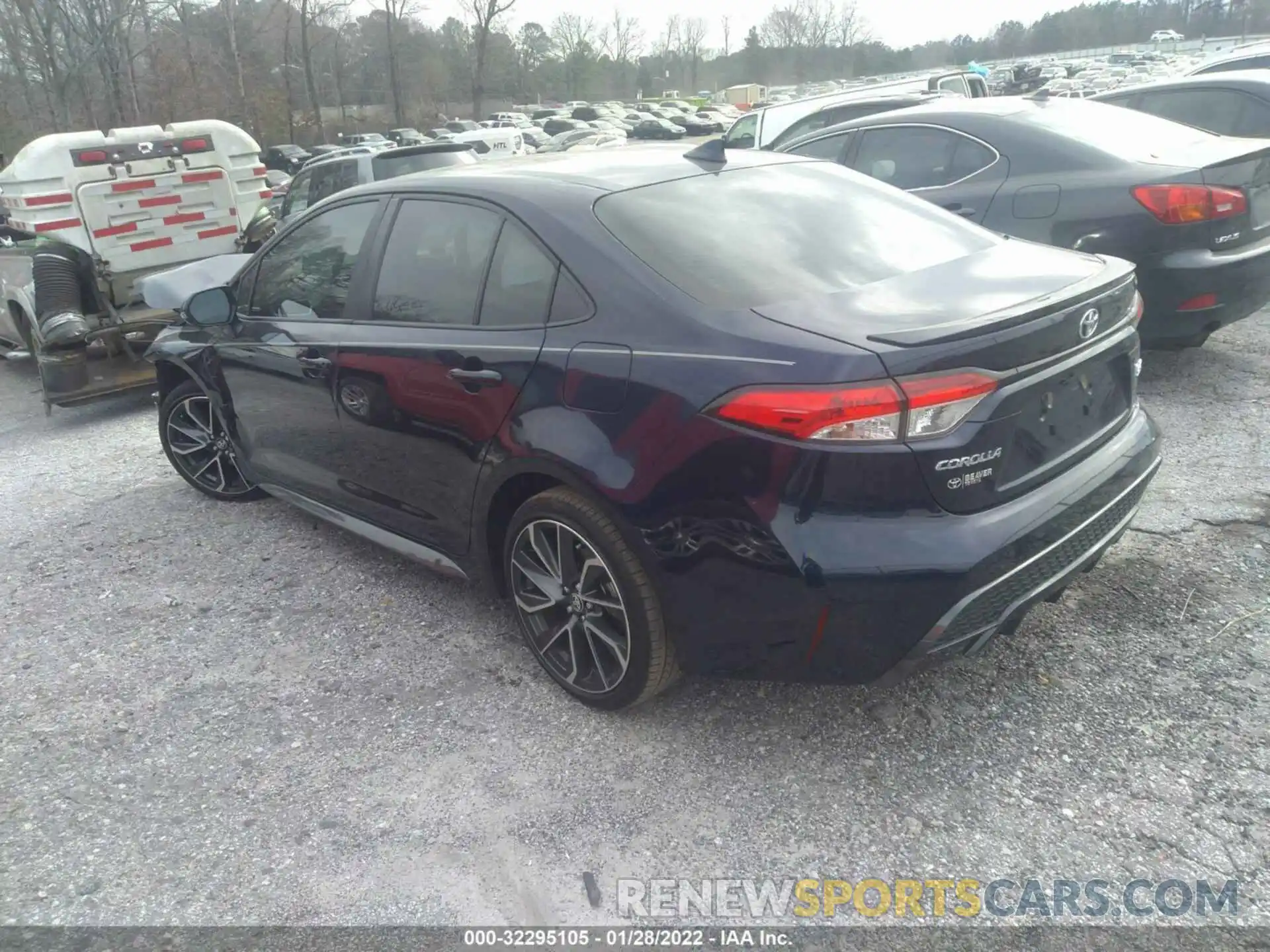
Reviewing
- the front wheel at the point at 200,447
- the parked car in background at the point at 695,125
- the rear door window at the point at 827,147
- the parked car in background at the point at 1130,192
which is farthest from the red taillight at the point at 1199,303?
the parked car in background at the point at 695,125

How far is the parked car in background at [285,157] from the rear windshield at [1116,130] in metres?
34.1

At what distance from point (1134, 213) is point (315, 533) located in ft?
14.8

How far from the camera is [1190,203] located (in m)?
4.85

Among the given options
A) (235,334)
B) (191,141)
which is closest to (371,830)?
(235,334)

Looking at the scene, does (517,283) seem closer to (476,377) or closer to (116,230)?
(476,377)

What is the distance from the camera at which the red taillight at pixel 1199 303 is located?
4.89 m

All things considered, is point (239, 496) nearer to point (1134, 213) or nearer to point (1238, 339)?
point (1134, 213)

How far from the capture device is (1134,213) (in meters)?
4.93

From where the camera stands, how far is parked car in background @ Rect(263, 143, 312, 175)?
3653 centimetres

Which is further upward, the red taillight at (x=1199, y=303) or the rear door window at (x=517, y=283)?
the rear door window at (x=517, y=283)

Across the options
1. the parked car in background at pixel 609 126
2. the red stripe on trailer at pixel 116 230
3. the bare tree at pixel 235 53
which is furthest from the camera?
the bare tree at pixel 235 53

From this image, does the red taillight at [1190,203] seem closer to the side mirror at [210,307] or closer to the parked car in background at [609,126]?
the side mirror at [210,307]

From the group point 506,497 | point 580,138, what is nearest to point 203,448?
point 506,497

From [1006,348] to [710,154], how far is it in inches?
59.1
